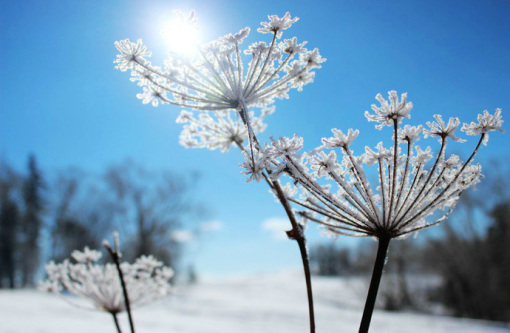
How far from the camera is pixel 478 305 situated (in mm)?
22672

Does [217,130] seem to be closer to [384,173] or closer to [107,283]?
[384,173]

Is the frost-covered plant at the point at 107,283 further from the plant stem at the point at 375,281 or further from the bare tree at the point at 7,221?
the bare tree at the point at 7,221

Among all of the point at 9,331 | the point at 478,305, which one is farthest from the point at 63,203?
the point at 478,305

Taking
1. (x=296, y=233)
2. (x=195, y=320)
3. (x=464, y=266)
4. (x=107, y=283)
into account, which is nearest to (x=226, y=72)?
(x=296, y=233)

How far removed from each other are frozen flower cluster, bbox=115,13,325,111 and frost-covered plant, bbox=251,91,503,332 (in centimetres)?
41

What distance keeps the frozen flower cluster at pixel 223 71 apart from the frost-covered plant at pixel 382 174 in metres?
0.41

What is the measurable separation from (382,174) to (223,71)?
82cm

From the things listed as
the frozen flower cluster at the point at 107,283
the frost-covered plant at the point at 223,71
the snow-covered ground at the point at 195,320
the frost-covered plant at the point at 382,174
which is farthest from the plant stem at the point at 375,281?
the snow-covered ground at the point at 195,320

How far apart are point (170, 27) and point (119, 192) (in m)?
33.5

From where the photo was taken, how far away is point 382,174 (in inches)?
50.1

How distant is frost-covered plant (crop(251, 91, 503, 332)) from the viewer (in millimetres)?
1173

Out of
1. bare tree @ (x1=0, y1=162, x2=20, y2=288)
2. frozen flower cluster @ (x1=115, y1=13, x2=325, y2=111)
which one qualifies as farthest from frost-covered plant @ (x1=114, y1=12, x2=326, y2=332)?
bare tree @ (x1=0, y1=162, x2=20, y2=288)

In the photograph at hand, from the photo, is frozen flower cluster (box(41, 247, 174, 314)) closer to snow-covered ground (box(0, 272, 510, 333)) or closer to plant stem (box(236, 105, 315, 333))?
snow-covered ground (box(0, 272, 510, 333))

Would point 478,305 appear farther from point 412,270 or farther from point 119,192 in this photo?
point 119,192
